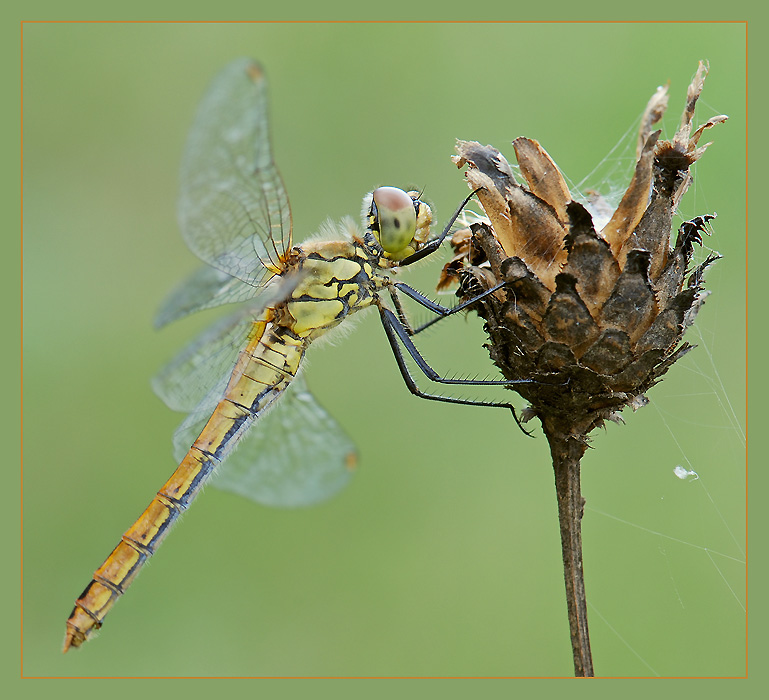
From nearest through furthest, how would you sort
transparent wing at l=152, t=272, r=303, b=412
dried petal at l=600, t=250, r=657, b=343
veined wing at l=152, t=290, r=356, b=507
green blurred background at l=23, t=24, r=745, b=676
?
dried petal at l=600, t=250, r=657, b=343 < transparent wing at l=152, t=272, r=303, b=412 < veined wing at l=152, t=290, r=356, b=507 < green blurred background at l=23, t=24, r=745, b=676

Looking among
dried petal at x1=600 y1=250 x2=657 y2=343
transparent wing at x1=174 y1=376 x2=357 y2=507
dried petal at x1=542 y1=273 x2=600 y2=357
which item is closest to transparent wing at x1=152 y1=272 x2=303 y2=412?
transparent wing at x1=174 y1=376 x2=357 y2=507

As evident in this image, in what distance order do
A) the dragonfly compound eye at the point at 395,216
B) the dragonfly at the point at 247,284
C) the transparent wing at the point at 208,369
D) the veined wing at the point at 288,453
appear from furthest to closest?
the veined wing at the point at 288,453 < the transparent wing at the point at 208,369 < the dragonfly at the point at 247,284 < the dragonfly compound eye at the point at 395,216

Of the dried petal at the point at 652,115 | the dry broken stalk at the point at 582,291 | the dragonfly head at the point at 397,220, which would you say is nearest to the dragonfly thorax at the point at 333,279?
the dragonfly head at the point at 397,220

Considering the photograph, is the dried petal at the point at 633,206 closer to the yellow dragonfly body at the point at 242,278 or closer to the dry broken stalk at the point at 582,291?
the dry broken stalk at the point at 582,291

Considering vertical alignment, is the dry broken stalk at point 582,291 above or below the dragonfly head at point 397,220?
below

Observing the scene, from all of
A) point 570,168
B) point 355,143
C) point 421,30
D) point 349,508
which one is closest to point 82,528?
point 349,508

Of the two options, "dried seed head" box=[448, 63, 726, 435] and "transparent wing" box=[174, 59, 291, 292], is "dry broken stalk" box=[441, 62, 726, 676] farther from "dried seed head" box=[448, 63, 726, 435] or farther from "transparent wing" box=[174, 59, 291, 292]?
"transparent wing" box=[174, 59, 291, 292]

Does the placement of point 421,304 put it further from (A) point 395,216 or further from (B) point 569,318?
(B) point 569,318
